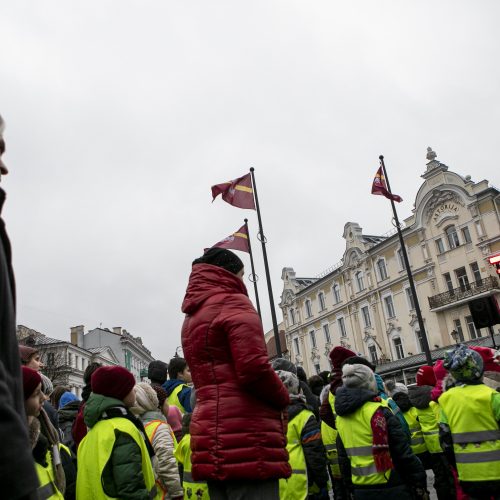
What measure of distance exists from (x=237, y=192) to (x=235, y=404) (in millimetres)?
13471

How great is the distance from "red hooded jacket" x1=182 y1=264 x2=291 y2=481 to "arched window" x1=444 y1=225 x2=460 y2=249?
3629 centimetres

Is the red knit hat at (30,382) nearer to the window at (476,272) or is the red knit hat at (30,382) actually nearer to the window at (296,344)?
the window at (476,272)

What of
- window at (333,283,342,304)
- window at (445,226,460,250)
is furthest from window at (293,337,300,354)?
window at (445,226,460,250)

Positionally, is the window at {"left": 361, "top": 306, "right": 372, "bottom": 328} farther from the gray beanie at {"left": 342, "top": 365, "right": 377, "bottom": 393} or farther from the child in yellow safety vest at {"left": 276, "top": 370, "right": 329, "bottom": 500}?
the gray beanie at {"left": 342, "top": 365, "right": 377, "bottom": 393}

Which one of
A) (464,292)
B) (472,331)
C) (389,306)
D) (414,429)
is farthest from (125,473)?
(389,306)

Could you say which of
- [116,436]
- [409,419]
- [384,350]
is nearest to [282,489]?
[116,436]

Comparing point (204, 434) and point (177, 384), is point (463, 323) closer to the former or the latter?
point (177, 384)

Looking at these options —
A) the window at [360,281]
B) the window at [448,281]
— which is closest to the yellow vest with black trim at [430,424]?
the window at [448,281]

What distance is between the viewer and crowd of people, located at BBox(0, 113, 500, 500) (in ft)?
8.98

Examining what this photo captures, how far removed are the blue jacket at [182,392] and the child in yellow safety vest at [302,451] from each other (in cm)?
145

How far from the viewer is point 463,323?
34.8 metres

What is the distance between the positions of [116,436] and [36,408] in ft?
2.45

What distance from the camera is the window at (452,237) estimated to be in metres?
36.1

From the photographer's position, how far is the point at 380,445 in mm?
4277
